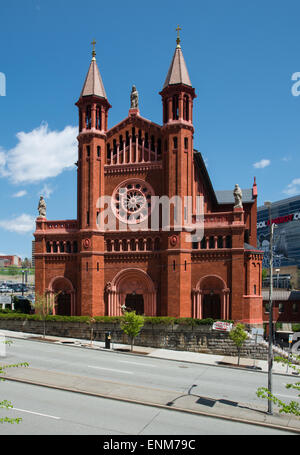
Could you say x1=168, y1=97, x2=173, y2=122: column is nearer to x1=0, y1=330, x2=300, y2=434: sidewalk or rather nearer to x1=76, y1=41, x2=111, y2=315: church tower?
x1=76, y1=41, x2=111, y2=315: church tower

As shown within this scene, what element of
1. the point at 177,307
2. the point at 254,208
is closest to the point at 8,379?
the point at 177,307

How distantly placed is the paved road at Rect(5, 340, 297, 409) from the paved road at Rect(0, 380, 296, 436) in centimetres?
300

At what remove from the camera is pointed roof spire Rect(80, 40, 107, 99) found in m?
42.0

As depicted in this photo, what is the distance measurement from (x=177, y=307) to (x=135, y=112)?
66.3 feet

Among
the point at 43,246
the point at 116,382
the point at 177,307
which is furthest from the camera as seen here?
the point at 43,246

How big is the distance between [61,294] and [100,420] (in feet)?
93.9

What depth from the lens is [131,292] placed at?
4078 cm

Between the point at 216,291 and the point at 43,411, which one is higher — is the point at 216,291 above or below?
above

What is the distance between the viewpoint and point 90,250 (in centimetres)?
4009

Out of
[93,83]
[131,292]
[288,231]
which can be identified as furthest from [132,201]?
[288,231]

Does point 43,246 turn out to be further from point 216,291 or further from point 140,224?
point 216,291

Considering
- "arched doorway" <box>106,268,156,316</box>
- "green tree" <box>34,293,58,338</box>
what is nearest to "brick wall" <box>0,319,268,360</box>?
"green tree" <box>34,293,58,338</box>

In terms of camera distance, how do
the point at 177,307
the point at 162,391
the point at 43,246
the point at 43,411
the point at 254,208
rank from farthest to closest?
the point at 254,208 → the point at 43,246 → the point at 177,307 → the point at 162,391 → the point at 43,411

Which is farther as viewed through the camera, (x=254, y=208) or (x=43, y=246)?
(x=254, y=208)
